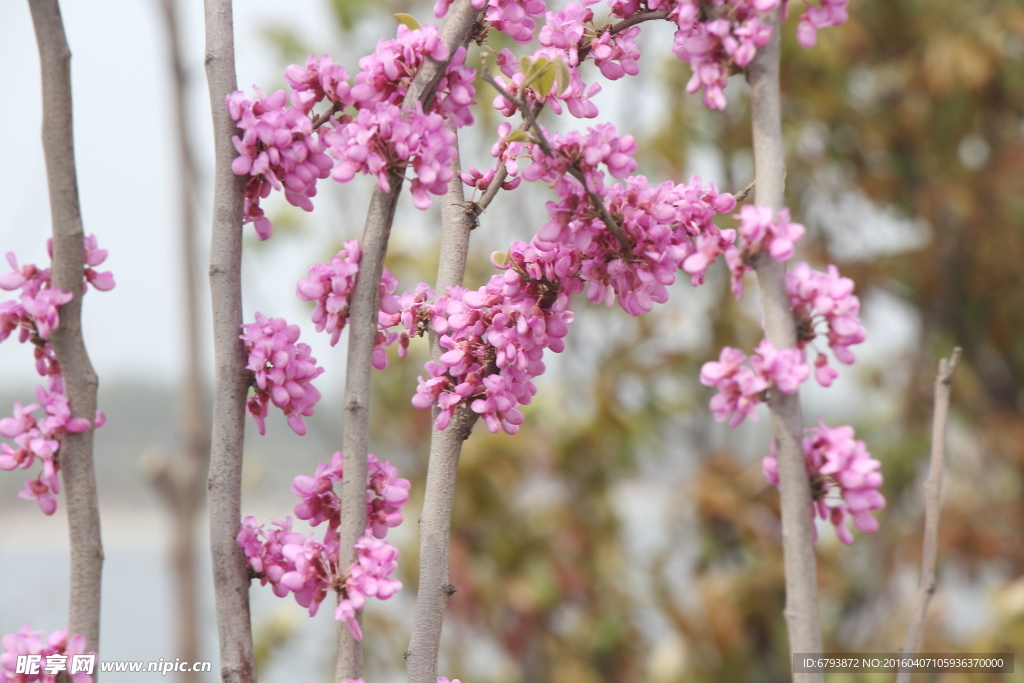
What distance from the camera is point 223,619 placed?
489 mm

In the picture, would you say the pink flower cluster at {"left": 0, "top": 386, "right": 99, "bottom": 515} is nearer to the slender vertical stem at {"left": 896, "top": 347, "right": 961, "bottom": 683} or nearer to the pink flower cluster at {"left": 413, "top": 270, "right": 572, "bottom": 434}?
the pink flower cluster at {"left": 413, "top": 270, "right": 572, "bottom": 434}

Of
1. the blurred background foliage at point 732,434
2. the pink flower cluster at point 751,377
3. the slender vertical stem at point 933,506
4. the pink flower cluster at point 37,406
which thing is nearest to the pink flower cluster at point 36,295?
the pink flower cluster at point 37,406

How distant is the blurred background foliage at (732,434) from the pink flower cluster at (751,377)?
143cm

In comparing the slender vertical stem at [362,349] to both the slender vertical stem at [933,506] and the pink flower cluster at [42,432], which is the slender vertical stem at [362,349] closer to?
the pink flower cluster at [42,432]

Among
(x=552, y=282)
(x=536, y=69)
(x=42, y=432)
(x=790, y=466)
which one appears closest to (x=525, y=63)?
(x=536, y=69)

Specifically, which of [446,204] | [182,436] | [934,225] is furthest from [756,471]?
[446,204]

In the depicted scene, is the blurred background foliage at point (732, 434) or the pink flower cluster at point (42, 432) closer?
the pink flower cluster at point (42, 432)

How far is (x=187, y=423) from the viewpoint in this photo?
184 cm

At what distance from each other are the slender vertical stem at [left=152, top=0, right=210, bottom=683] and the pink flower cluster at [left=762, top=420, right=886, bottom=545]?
164 cm

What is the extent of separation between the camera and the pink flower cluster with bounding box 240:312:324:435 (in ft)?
1.58

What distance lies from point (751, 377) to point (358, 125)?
225mm

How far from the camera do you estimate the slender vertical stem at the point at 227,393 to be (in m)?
0.49

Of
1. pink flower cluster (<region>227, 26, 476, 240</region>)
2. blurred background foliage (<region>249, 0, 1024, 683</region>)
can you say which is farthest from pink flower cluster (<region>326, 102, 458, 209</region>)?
blurred background foliage (<region>249, 0, 1024, 683</region>)

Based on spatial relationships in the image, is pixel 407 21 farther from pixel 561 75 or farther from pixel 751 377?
pixel 751 377
